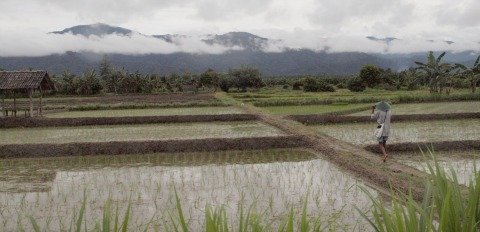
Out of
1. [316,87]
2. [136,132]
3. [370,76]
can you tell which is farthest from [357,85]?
[136,132]

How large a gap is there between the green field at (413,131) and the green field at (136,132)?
7.37 feet

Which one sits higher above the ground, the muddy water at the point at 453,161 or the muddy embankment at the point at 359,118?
the muddy embankment at the point at 359,118

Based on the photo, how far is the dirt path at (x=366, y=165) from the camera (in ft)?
25.3

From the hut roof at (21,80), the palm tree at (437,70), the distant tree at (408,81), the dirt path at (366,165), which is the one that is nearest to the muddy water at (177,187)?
the dirt path at (366,165)

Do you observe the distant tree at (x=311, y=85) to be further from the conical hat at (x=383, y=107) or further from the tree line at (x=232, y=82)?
the conical hat at (x=383, y=107)

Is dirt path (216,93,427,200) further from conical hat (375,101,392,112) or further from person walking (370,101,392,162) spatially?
conical hat (375,101,392,112)

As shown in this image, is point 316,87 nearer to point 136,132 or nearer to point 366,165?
point 136,132

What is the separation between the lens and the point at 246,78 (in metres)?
53.3

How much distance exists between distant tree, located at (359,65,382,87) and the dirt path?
40603 mm

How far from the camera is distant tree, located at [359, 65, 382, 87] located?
176ft

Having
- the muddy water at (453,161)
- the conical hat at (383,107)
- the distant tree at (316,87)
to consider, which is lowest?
the muddy water at (453,161)

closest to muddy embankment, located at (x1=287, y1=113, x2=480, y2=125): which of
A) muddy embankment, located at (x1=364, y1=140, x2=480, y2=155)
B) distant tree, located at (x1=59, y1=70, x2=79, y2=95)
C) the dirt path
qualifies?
the dirt path

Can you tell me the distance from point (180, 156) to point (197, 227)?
6194 mm

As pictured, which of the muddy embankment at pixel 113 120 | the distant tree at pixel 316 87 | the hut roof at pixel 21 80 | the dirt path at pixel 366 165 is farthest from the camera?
the distant tree at pixel 316 87
